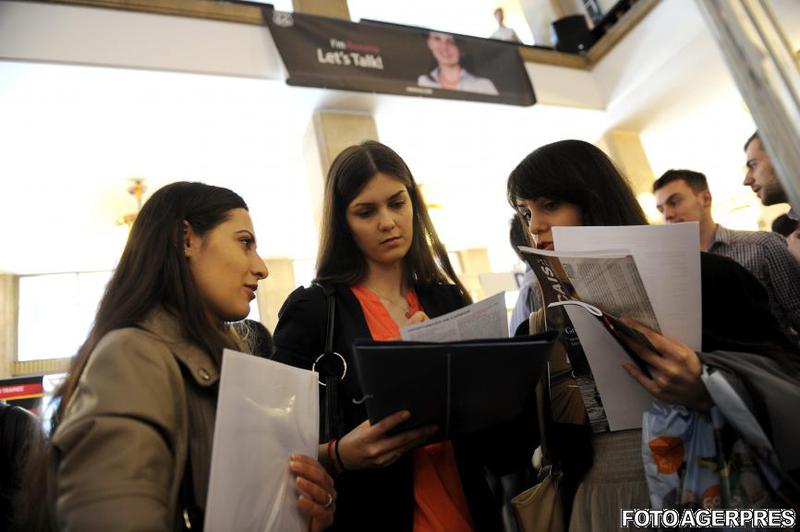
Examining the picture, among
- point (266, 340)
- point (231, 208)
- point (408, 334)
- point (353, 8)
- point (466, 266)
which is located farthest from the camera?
point (466, 266)

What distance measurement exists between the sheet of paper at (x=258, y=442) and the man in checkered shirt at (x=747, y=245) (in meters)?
1.74

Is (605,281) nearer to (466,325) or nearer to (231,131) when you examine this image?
(466,325)

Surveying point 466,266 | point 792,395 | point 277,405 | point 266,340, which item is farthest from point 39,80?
point 466,266

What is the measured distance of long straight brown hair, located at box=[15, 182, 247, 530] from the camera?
37.2 inches

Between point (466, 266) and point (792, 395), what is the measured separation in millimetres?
12068

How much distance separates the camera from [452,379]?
40.9 inches

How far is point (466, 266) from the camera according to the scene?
13.0m

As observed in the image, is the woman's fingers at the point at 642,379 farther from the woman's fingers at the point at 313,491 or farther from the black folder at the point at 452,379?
the woman's fingers at the point at 313,491

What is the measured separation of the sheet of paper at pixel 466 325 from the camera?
116cm

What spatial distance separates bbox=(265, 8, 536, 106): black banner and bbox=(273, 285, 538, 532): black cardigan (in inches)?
144

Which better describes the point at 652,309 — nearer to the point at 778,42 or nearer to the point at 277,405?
the point at 778,42

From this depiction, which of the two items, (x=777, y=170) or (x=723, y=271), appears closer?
(x=777, y=170)

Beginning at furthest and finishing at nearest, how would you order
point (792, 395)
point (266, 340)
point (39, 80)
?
point (39, 80) < point (266, 340) < point (792, 395)

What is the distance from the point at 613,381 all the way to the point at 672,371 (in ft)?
0.58
